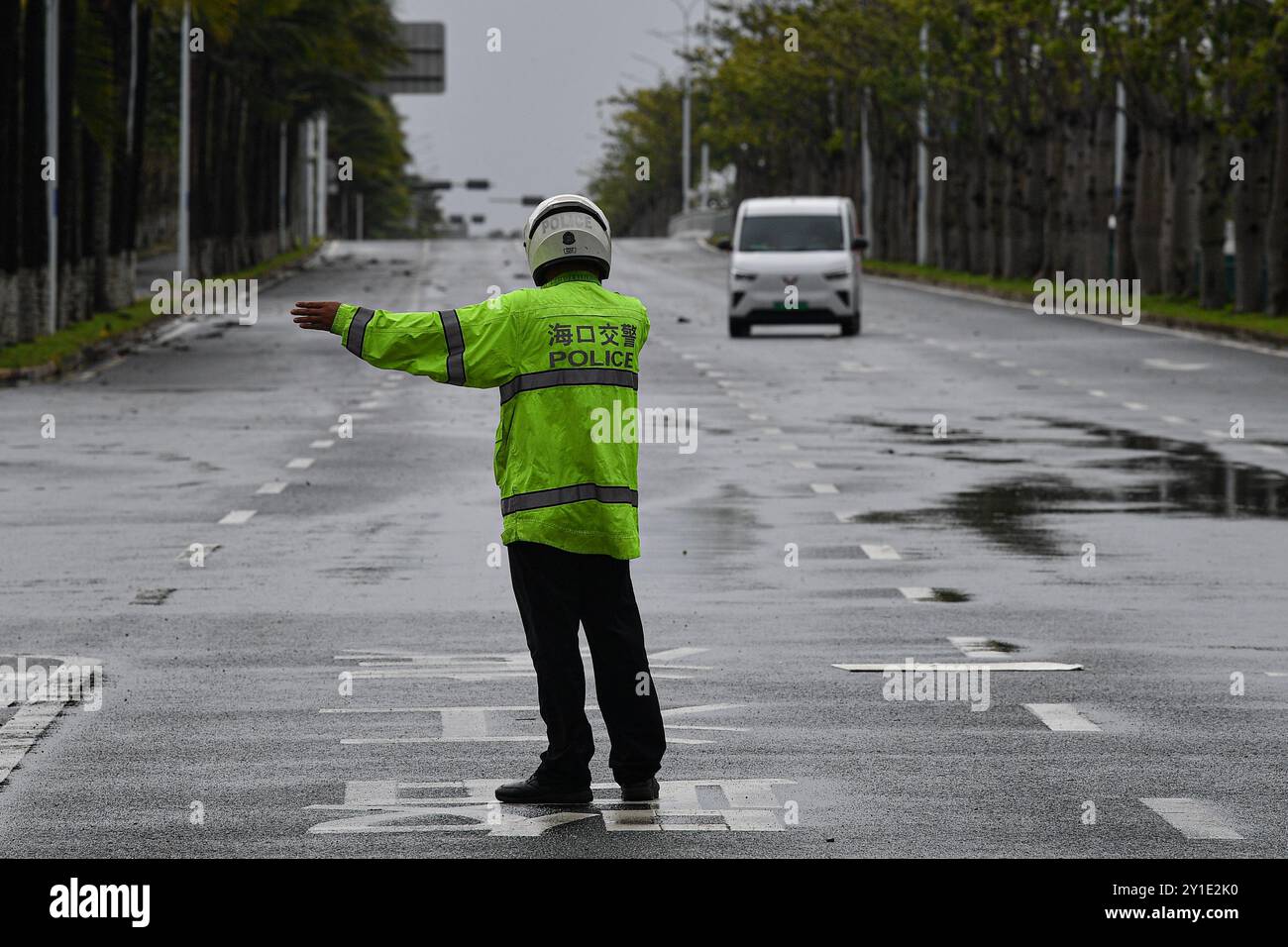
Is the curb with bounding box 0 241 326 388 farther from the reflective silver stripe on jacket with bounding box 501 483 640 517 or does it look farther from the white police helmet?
the reflective silver stripe on jacket with bounding box 501 483 640 517

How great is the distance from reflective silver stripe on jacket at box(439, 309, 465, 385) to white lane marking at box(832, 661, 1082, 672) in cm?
333

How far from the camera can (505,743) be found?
9.31 meters

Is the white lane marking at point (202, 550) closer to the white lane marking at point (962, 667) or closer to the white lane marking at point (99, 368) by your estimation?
the white lane marking at point (962, 667)

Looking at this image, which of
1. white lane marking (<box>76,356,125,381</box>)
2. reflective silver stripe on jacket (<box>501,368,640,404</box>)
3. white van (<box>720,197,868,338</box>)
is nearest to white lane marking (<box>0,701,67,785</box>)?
reflective silver stripe on jacket (<box>501,368,640,404</box>)

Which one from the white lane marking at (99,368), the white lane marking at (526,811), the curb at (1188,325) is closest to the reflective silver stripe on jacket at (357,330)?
the white lane marking at (526,811)

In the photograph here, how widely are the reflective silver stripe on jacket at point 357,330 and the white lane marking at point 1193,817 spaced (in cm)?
256

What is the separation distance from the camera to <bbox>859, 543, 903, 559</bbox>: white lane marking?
15.3 meters

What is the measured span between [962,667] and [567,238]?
335 centimetres

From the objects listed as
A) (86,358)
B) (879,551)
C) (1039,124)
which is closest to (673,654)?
(879,551)

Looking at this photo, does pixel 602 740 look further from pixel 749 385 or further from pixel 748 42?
pixel 748 42
